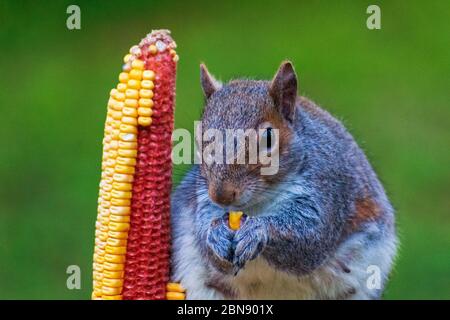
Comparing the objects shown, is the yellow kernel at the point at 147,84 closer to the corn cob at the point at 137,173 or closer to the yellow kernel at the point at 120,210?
the corn cob at the point at 137,173

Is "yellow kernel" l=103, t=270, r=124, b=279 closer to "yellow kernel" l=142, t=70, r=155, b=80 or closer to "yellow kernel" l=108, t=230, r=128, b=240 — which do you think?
"yellow kernel" l=108, t=230, r=128, b=240

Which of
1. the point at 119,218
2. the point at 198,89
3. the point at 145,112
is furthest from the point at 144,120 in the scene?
the point at 198,89

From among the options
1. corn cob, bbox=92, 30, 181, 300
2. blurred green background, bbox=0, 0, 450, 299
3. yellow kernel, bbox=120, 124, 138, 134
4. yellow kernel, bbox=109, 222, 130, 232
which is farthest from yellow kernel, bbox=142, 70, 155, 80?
blurred green background, bbox=0, 0, 450, 299

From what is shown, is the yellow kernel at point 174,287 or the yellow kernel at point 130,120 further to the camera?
the yellow kernel at point 174,287

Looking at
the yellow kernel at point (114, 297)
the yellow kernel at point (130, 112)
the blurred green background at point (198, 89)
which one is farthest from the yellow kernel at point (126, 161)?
the blurred green background at point (198, 89)

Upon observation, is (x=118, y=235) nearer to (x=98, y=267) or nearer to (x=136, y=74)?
(x=98, y=267)

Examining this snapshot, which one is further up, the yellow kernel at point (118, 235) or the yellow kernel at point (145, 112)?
the yellow kernel at point (145, 112)

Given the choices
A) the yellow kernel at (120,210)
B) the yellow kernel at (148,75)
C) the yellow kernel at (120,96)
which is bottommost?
the yellow kernel at (120,210)
